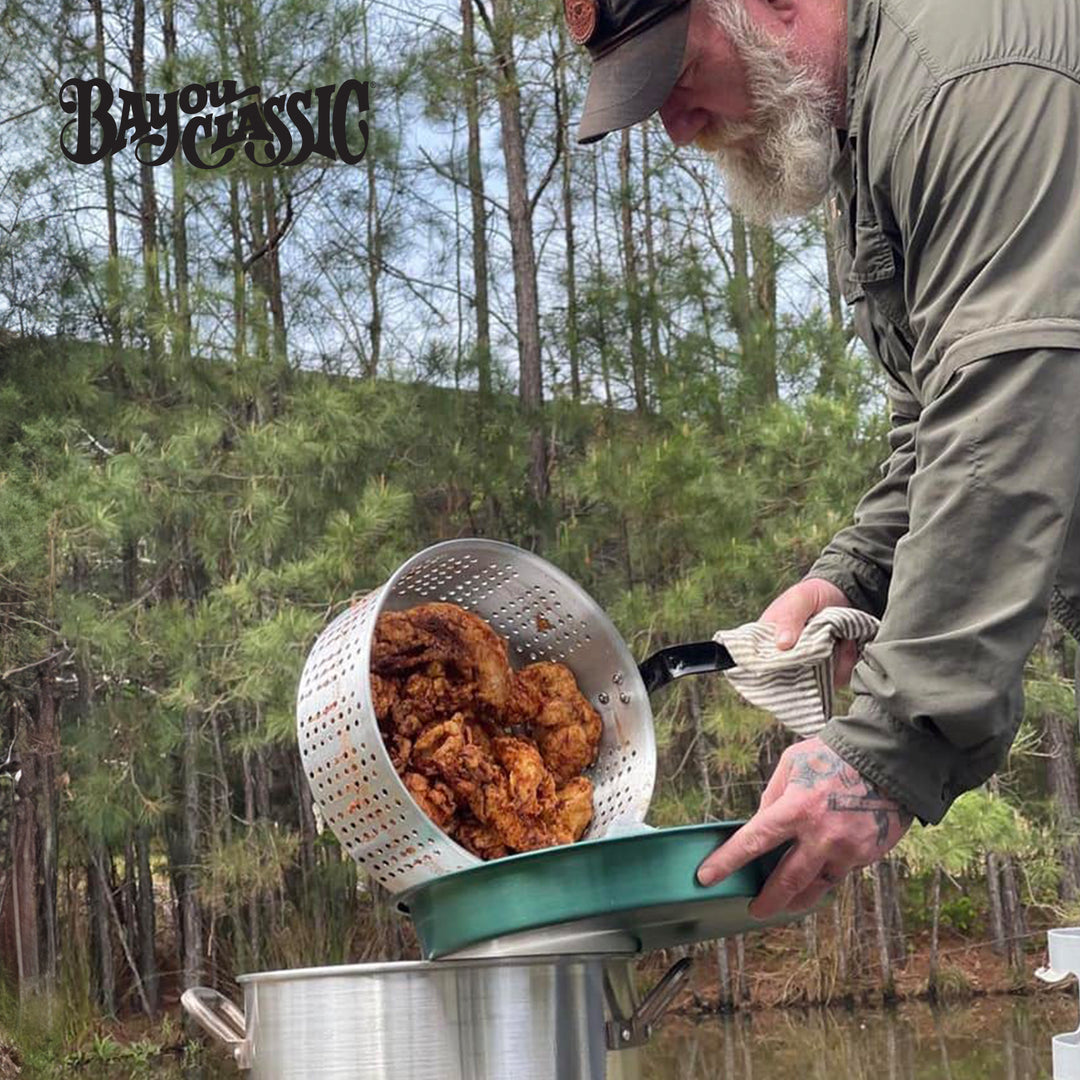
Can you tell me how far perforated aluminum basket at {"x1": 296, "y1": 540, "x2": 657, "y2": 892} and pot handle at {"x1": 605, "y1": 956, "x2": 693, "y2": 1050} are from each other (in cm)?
12

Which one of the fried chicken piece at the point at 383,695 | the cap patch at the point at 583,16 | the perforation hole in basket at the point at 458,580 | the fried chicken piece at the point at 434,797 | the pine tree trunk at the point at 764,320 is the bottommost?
the fried chicken piece at the point at 434,797

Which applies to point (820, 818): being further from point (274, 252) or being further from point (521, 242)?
point (521, 242)

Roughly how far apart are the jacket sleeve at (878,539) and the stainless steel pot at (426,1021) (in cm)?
37

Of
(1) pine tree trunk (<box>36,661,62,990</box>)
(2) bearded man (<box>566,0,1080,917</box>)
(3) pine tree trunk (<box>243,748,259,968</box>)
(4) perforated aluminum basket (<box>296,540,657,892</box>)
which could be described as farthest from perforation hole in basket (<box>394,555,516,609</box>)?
(1) pine tree trunk (<box>36,661,62,990</box>)

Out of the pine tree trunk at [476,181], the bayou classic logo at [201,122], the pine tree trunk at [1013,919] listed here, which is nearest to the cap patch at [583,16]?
the bayou classic logo at [201,122]

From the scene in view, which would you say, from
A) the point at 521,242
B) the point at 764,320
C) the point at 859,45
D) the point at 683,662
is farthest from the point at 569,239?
the point at 859,45

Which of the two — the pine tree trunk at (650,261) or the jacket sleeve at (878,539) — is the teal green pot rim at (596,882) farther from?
the pine tree trunk at (650,261)

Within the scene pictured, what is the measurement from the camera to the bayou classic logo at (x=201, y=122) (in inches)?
163

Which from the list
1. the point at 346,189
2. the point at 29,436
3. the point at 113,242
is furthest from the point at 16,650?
the point at 346,189

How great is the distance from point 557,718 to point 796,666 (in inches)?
10.8

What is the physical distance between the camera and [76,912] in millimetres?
3986

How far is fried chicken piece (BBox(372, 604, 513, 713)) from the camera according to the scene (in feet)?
3.93

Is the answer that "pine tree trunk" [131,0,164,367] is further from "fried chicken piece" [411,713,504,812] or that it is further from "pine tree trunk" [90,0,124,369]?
"fried chicken piece" [411,713,504,812]

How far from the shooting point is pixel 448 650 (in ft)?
3.99
